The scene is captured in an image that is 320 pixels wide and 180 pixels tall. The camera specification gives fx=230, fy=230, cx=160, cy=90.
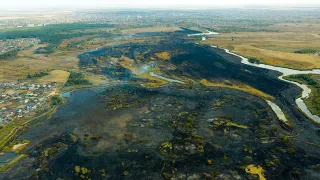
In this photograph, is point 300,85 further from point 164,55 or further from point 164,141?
point 164,55

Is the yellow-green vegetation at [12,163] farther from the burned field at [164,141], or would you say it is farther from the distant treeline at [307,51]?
the distant treeline at [307,51]

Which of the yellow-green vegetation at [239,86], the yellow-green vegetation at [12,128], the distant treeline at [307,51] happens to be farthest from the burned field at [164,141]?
the distant treeline at [307,51]

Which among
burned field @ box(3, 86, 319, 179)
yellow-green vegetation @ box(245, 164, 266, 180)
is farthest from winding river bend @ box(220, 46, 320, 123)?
yellow-green vegetation @ box(245, 164, 266, 180)

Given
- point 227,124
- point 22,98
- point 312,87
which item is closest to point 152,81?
point 227,124

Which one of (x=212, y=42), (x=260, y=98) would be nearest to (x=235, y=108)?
(x=260, y=98)

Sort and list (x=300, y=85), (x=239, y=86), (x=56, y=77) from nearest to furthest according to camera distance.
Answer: (x=239, y=86)
(x=300, y=85)
(x=56, y=77)

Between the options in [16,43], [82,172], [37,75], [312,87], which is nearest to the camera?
[82,172]

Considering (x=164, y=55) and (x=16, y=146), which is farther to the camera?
(x=164, y=55)
